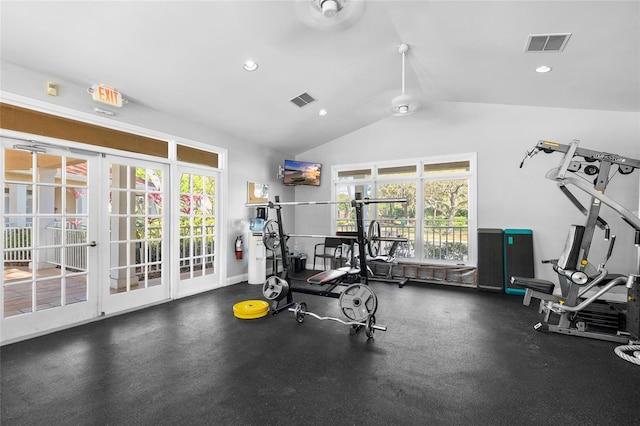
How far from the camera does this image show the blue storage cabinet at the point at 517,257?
4988mm

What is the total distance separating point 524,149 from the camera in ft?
17.2

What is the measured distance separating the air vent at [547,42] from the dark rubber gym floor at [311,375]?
10.6 feet

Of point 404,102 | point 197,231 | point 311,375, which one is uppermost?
point 404,102

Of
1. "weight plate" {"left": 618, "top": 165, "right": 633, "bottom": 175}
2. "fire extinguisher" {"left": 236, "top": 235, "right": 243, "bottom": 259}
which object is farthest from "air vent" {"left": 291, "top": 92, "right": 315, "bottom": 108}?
"weight plate" {"left": 618, "top": 165, "right": 633, "bottom": 175}

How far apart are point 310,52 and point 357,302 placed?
10.3ft

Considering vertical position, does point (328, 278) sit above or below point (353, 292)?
above

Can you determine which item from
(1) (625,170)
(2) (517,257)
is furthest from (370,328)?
(1) (625,170)

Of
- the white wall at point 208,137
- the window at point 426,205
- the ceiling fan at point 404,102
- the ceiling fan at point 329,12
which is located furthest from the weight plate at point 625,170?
the white wall at point 208,137

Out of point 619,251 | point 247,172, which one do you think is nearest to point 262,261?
point 247,172

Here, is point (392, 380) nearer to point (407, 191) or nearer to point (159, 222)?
point (159, 222)

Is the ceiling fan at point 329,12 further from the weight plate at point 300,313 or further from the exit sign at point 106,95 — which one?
the weight plate at point 300,313

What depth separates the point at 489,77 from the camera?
4.24m

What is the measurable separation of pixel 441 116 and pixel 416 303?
378 centimetres

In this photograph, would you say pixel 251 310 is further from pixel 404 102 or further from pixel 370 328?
pixel 404 102
